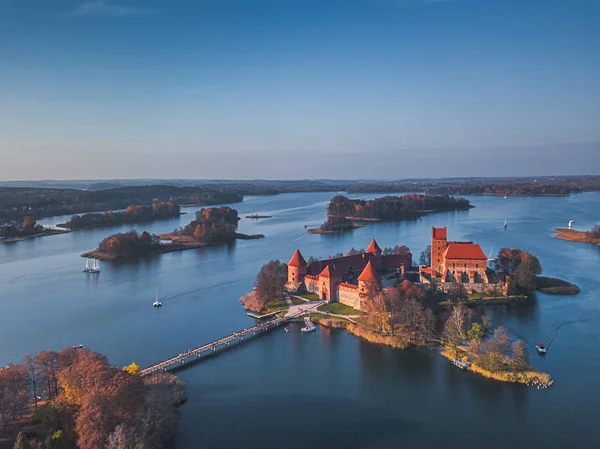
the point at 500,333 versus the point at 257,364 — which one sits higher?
the point at 500,333

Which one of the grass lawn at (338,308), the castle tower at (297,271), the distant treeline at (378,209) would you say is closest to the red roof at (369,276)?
the grass lawn at (338,308)

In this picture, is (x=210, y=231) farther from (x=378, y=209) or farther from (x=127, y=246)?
(x=378, y=209)

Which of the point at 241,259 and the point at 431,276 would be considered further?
the point at 241,259

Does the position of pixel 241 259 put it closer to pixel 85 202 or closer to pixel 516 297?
pixel 516 297

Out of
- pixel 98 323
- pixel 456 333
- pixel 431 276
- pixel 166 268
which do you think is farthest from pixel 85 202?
pixel 456 333

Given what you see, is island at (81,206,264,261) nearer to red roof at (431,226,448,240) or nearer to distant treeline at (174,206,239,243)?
distant treeline at (174,206,239,243)

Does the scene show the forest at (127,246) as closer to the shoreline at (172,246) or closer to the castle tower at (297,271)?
the shoreline at (172,246)
